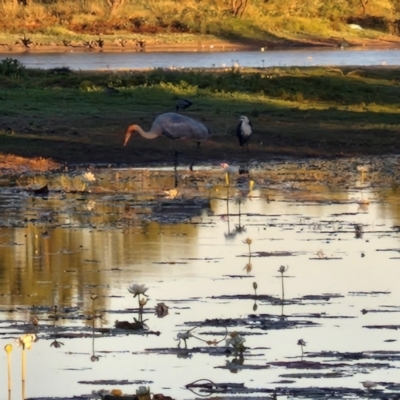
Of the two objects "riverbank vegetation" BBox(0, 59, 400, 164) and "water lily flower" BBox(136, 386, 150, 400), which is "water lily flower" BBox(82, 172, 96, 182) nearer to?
"riverbank vegetation" BBox(0, 59, 400, 164)

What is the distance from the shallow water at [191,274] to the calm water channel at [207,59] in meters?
20.2

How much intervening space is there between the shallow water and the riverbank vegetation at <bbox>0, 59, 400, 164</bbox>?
9.15 ft

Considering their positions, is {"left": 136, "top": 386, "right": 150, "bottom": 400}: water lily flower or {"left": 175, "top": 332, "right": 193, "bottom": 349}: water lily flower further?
{"left": 175, "top": 332, "right": 193, "bottom": 349}: water lily flower

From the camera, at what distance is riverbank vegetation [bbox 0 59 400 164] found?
1955cm

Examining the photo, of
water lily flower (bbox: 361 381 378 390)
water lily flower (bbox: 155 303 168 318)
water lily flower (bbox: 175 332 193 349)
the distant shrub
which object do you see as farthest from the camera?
the distant shrub

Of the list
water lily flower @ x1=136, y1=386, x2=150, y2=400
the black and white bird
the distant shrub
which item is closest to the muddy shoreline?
the distant shrub

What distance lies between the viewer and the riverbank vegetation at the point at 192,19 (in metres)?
51.8

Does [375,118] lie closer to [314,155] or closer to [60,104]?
[314,155]

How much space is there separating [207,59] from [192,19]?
1227cm

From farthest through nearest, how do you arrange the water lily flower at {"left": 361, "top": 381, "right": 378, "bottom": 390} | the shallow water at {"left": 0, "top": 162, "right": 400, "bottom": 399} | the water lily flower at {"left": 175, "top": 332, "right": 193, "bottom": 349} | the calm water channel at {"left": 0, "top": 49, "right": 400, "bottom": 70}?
the calm water channel at {"left": 0, "top": 49, "right": 400, "bottom": 70}, the water lily flower at {"left": 175, "top": 332, "right": 193, "bottom": 349}, the shallow water at {"left": 0, "top": 162, "right": 400, "bottom": 399}, the water lily flower at {"left": 361, "top": 381, "right": 378, "bottom": 390}

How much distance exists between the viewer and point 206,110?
22.8m

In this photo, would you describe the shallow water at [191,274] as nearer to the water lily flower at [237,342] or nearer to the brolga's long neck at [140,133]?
the water lily flower at [237,342]

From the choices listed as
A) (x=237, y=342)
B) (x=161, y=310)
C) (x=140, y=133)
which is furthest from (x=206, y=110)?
(x=237, y=342)

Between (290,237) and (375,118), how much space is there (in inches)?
423
